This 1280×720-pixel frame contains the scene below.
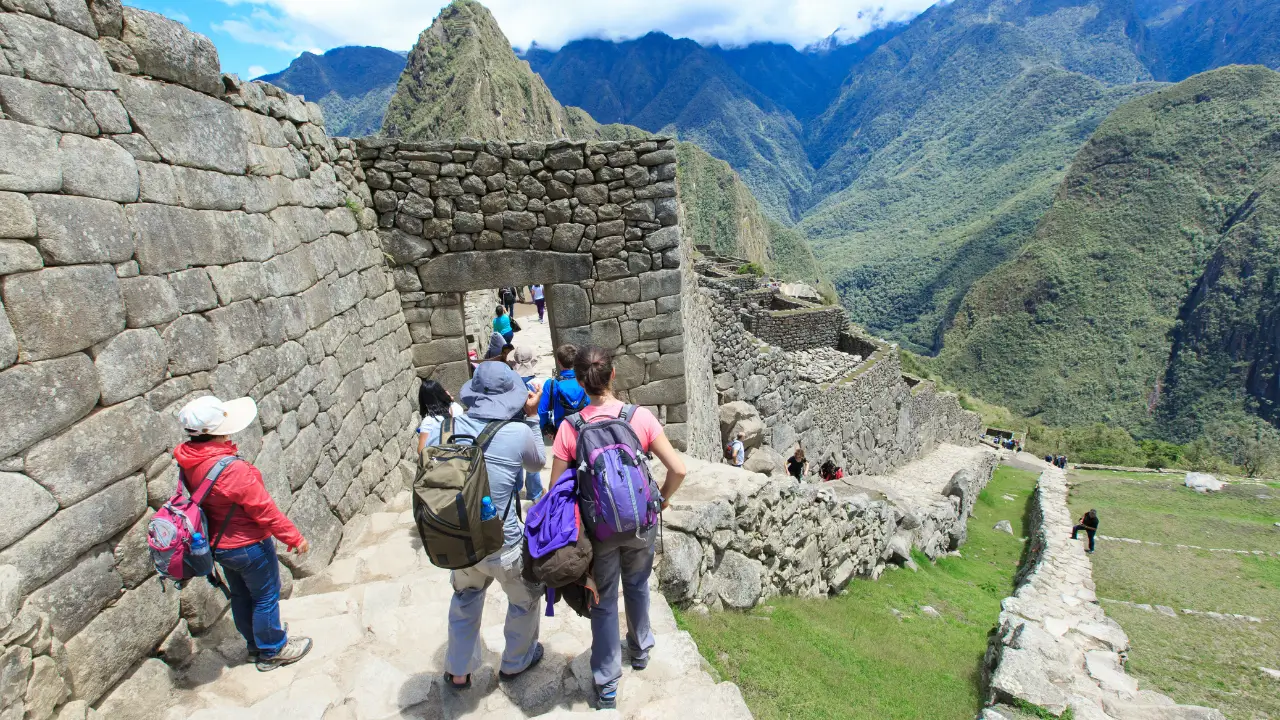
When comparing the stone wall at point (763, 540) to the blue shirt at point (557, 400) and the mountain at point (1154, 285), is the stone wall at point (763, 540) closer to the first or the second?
the blue shirt at point (557, 400)

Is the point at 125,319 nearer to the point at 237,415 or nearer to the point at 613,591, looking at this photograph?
the point at 237,415

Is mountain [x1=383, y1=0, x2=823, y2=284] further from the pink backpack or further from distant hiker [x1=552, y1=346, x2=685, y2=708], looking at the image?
the pink backpack

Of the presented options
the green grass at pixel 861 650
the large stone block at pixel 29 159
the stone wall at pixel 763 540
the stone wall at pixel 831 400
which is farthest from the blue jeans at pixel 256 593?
the stone wall at pixel 831 400

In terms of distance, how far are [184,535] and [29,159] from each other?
68.5 inches

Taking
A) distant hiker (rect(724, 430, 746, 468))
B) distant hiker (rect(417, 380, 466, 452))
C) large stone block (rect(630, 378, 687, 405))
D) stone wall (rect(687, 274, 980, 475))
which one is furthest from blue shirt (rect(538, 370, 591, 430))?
distant hiker (rect(724, 430, 746, 468))

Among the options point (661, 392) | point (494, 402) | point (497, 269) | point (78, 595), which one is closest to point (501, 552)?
point (494, 402)

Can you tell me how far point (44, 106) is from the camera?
267cm

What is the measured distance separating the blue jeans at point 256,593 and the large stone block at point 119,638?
1.01 feet

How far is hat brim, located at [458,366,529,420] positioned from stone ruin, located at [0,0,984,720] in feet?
5.19

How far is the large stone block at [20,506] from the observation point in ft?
7.59

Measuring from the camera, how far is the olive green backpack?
Result: 8.57ft

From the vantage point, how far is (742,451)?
1075 cm

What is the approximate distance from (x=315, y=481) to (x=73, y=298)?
84.9 inches

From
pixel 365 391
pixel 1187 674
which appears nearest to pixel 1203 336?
pixel 1187 674
